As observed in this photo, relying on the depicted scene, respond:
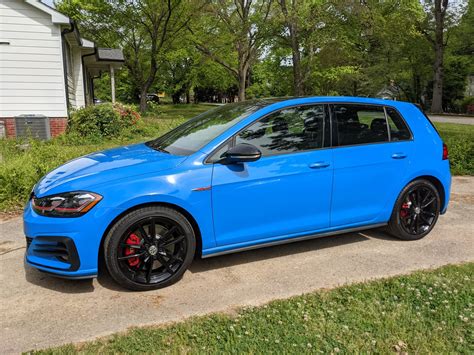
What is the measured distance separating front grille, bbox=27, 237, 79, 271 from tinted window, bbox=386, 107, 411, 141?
130 inches

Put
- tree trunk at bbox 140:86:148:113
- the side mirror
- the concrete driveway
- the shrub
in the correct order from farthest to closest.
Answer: tree trunk at bbox 140:86:148:113 < the shrub < the side mirror < the concrete driveway

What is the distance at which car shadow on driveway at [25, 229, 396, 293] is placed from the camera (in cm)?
353

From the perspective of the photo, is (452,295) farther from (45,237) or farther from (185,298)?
(45,237)

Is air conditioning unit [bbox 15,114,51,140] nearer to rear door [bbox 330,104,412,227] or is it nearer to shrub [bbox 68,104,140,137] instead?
shrub [bbox 68,104,140,137]

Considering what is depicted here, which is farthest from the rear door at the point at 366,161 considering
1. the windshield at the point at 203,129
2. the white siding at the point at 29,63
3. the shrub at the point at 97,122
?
the white siding at the point at 29,63

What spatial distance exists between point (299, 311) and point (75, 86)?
15696 mm

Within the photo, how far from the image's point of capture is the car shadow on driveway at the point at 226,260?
3.53 metres

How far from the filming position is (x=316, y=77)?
27250 mm

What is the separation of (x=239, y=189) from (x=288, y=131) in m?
0.79

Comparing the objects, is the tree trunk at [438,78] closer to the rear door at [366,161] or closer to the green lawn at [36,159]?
the green lawn at [36,159]

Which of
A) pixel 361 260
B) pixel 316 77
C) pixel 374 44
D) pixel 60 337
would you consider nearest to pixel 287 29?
pixel 316 77

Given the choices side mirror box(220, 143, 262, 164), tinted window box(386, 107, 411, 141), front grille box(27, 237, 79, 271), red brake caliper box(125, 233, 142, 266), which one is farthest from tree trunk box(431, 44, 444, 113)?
front grille box(27, 237, 79, 271)

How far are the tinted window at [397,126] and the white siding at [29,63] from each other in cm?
1058

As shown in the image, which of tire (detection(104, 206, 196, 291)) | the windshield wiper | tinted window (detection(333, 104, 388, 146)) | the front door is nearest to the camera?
tire (detection(104, 206, 196, 291))
